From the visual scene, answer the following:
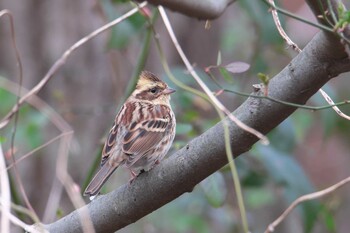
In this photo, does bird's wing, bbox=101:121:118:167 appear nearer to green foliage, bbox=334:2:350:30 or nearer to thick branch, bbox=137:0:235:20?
thick branch, bbox=137:0:235:20

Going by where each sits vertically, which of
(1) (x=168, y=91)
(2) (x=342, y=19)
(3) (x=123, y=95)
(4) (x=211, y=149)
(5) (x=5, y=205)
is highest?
(2) (x=342, y=19)

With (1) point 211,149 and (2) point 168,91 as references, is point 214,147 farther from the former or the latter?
(2) point 168,91

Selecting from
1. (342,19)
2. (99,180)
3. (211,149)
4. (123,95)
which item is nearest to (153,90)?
(123,95)

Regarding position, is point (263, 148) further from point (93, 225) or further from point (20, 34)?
point (20, 34)

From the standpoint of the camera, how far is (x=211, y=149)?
269cm

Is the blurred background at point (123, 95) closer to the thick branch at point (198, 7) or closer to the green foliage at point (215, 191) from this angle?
the green foliage at point (215, 191)

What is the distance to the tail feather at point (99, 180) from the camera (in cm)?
342

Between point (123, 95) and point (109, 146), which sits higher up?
point (109, 146)

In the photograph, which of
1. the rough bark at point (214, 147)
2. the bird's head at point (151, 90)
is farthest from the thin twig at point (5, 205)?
the bird's head at point (151, 90)

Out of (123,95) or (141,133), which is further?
(123,95)

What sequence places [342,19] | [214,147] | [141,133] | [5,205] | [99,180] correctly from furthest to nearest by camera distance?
[141,133], [99,180], [214,147], [5,205], [342,19]

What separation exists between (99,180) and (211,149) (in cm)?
94

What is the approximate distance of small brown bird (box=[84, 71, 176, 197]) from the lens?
364cm

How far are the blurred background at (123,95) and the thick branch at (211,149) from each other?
1.44 metres
